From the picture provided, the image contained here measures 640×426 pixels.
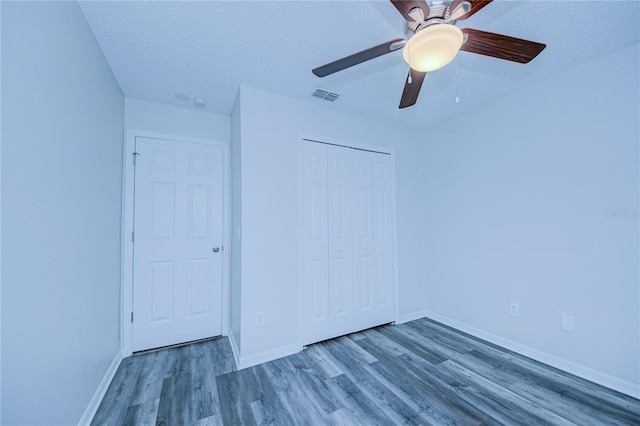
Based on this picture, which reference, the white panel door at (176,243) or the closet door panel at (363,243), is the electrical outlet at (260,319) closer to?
the white panel door at (176,243)

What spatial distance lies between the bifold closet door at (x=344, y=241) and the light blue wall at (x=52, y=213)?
163 centimetres

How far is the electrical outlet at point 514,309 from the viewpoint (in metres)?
2.37

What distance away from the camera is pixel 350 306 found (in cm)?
275

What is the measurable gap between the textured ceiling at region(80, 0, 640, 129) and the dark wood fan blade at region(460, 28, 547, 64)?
32 centimetres

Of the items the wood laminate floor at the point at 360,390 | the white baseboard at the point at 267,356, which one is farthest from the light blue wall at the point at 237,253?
the wood laminate floor at the point at 360,390

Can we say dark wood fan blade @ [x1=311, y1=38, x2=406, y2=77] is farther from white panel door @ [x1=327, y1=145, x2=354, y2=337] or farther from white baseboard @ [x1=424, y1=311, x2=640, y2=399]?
white baseboard @ [x1=424, y1=311, x2=640, y2=399]

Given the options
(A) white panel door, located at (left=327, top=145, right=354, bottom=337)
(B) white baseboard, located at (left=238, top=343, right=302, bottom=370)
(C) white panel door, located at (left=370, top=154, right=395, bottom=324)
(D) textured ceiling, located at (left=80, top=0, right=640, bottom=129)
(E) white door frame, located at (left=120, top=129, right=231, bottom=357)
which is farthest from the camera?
(C) white panel door, located at (left=370, top=154, right=395, bottom=324)

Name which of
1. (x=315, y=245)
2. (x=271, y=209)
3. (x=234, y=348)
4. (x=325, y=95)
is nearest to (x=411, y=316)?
(x=315, y=245)

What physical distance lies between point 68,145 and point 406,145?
10.7 ft

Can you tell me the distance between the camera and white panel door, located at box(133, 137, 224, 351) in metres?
2.41

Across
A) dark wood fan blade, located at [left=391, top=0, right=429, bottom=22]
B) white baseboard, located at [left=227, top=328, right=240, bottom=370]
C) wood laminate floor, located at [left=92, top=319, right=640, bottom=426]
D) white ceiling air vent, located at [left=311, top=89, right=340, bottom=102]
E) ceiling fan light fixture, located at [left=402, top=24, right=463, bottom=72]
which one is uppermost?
white ceiling air vent, located at [left=311, top=89, right=340, bottom=102]

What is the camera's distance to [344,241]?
2.75 m

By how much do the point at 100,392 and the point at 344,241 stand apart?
2.32 metres

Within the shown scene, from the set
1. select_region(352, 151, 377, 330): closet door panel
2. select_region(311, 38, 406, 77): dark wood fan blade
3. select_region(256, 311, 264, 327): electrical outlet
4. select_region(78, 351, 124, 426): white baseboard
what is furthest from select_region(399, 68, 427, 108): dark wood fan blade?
select_region(78, 351, 124, 426): white baseboard
